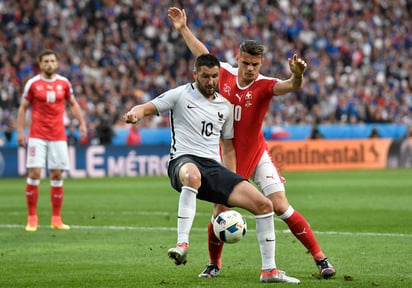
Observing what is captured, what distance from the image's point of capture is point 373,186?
22703mm

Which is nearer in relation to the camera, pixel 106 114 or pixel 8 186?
pixel 8 186

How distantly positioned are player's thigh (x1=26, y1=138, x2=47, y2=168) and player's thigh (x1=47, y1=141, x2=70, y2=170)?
9 cm

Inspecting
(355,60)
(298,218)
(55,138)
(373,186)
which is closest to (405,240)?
(298,218)

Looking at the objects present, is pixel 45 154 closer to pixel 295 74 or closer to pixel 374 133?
pixel 295 74

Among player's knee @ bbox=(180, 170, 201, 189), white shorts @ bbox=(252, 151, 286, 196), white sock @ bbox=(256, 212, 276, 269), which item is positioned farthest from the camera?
white shorts @ bbox=(252, 151, 286, 196)

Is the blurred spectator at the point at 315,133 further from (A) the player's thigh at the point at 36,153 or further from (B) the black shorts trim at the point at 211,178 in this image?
(B) the black shorts trim at the point at 211,178

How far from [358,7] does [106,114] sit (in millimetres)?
14953

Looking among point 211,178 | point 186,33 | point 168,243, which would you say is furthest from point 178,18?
point 168,243

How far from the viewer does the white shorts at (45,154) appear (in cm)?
1391

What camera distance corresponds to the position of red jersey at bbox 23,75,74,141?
549 inches

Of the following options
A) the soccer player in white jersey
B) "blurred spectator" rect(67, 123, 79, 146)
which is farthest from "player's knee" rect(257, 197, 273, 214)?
"blurred spectator" rect(67, 123, 79, 146)

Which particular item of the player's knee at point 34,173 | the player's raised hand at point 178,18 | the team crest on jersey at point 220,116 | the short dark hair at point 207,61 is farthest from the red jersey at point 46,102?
the short dark hair at point 207,61

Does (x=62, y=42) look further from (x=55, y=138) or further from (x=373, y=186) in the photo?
(x=55, y=138)

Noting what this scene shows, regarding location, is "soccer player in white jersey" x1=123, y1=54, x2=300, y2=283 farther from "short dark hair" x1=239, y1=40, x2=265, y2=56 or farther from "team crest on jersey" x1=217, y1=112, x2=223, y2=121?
"short dark hair" x1=239, y1=40, x2=265, y2=56
